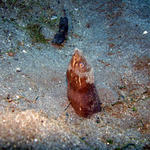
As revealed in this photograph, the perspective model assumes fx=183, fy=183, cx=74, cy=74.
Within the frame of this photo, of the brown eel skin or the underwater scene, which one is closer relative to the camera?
the underwater scene

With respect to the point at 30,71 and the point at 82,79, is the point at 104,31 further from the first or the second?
the point at 82,79

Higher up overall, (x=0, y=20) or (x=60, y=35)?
(x=0, y=20)

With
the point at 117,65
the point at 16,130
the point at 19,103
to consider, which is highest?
the point at 16,130

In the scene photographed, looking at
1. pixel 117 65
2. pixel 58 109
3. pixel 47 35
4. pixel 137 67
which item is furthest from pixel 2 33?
pixel 137 67

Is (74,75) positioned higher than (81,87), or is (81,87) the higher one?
(74,75)
